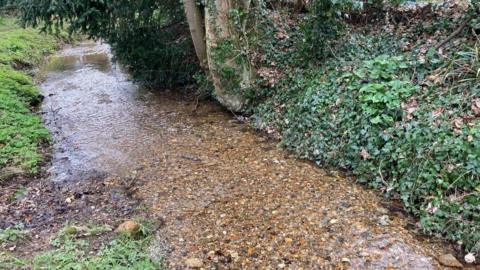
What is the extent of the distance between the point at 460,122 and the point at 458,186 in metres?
0.72

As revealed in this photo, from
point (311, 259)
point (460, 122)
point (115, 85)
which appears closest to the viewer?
point (311, 259)

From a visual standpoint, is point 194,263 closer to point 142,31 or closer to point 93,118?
point 93,118

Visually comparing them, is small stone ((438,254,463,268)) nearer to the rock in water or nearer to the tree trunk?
the rock in water

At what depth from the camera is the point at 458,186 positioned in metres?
3.78

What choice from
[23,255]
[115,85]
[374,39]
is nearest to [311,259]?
[23,255]

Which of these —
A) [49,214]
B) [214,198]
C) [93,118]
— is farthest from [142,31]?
[214,198]

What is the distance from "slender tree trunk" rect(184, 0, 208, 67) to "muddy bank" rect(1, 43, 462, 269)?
1.10m

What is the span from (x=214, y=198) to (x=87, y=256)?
1.59 metres

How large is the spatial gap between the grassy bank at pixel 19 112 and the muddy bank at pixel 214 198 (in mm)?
358

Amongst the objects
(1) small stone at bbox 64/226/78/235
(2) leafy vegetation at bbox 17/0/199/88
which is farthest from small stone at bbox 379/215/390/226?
(2) leafy vegetation at bbox 17/0/199/88

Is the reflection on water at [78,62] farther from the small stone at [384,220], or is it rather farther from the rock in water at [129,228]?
the small stone at [384,220]

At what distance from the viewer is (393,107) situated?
4645 millimetres

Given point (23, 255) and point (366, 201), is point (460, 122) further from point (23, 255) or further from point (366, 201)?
point (23, 255)

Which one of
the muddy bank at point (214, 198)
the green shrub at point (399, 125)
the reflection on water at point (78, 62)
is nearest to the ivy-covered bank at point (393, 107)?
the green shrub at point (399, 125)
